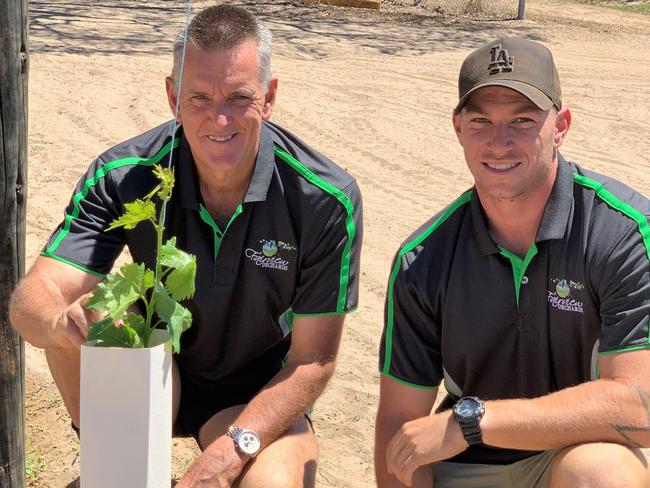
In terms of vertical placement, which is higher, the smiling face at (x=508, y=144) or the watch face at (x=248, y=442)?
the smiling face at (x=508, y=144)

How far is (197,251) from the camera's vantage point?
3.37m

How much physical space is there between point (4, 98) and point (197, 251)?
77cm

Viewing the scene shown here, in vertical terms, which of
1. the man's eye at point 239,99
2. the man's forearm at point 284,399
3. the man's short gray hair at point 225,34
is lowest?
the man's forearm at point 284,399

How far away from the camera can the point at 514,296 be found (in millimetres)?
3039

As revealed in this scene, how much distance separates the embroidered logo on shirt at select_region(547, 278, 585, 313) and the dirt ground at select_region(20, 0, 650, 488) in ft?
4.44

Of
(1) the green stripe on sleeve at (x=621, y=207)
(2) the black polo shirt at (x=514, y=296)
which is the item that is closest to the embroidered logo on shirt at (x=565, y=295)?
(2) the black polo shirt at (x=514, y=296)

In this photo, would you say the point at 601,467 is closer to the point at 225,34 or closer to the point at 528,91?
the point at 528,91

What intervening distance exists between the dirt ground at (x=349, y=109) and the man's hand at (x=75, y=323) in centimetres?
116

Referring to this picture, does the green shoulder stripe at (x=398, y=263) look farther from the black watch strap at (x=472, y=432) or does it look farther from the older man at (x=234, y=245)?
the black watch strap at (x=472, y=432)

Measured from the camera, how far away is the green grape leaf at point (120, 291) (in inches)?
104

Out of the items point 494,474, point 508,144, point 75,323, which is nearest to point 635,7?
point 508,144

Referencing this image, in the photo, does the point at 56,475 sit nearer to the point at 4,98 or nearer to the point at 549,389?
the point at 4,98

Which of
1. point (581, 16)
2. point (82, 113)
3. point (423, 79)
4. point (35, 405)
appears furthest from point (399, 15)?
point (35, 405)

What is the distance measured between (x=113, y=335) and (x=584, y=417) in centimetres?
127
